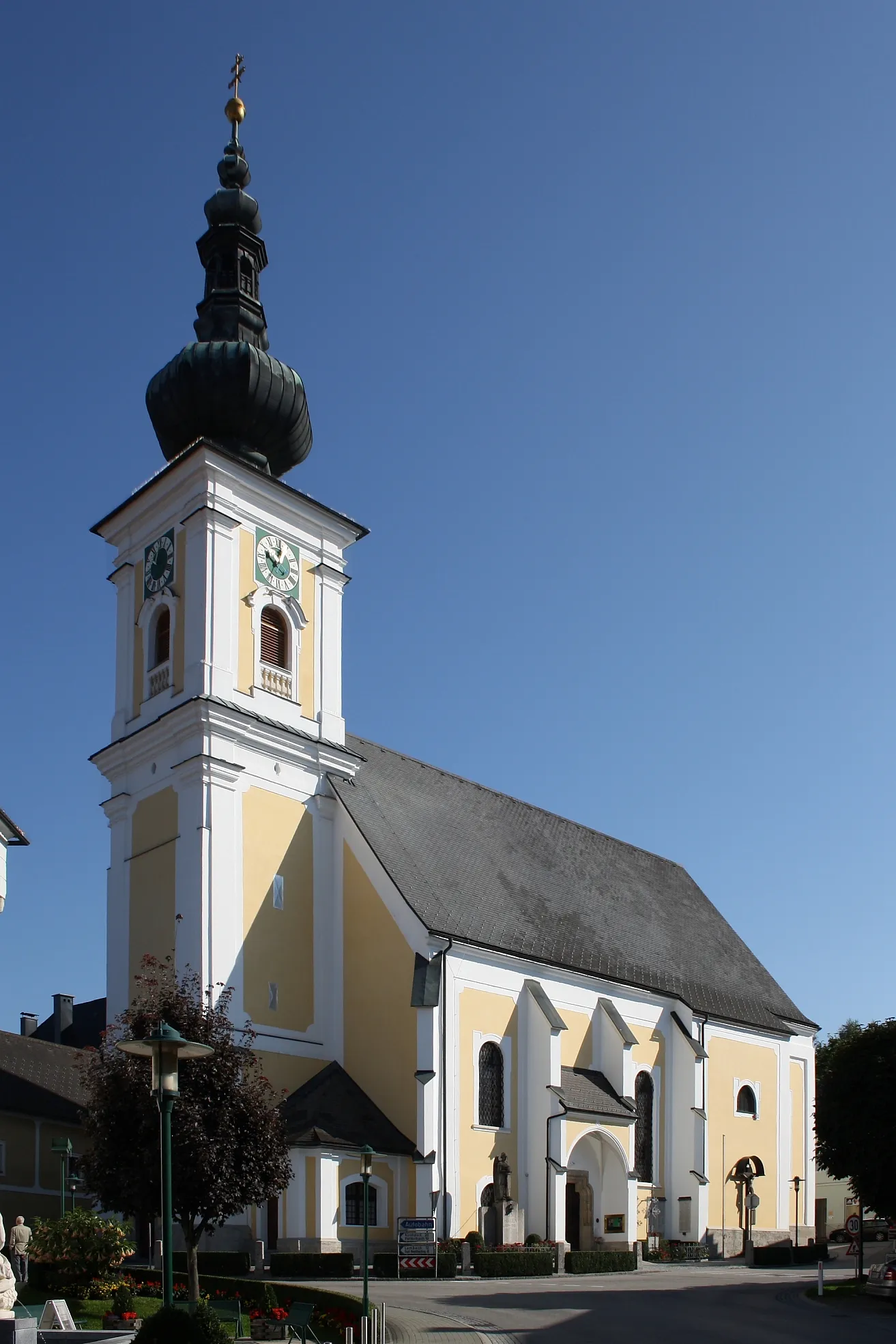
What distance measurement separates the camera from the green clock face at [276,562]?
3431 centimetres

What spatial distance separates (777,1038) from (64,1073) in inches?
846

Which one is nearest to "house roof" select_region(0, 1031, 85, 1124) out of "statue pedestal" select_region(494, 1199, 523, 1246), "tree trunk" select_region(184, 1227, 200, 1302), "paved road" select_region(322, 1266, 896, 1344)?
"statue pedestal" select_region(494, 1199, 523, 1246)

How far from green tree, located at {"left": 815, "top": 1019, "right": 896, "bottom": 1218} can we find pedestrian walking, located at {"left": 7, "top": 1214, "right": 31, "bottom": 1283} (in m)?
15.1

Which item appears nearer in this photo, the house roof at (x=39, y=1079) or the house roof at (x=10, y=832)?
the house roof at (x=10, y=832)

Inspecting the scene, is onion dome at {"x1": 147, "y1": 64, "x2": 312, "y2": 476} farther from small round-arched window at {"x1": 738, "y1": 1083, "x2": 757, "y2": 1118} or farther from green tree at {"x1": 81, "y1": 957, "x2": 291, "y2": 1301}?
small round-arched window at {"x1": 738, "y1": 1083, "x2": 757, "y2": 1118}

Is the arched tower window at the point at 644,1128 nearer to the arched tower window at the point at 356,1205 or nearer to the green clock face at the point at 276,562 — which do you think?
the arched tower window at the point at 356,1205

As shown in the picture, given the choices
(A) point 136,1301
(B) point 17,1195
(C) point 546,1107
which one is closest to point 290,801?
(C) point 546,1107

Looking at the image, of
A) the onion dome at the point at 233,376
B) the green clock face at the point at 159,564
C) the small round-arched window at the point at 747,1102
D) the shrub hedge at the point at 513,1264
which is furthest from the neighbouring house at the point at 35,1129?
the small round-arched window at the point at 747,1102

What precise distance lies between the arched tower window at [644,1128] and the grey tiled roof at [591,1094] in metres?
1.57

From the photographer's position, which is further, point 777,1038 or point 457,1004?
point 777,1038

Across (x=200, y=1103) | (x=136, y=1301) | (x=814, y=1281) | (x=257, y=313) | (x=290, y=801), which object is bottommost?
(x=814, y=1281)

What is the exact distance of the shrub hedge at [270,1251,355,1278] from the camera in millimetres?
25438

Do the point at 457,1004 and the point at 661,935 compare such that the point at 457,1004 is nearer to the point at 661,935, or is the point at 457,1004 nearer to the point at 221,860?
the point at 221,860

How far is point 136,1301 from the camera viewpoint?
19.9 m
